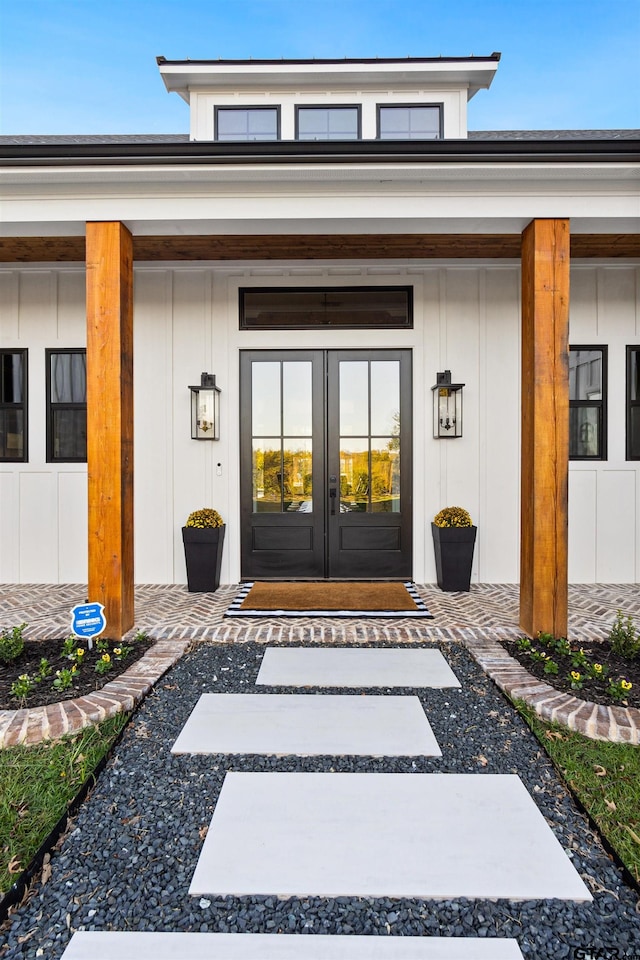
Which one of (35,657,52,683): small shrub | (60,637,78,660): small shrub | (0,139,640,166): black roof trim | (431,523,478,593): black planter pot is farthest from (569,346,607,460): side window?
(35,657,52,683): small shrub

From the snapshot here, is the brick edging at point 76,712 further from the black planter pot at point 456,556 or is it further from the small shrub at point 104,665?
the black planter pot at point 456,556

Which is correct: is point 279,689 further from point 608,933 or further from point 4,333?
point 4,333

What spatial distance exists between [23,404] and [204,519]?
7.84ft

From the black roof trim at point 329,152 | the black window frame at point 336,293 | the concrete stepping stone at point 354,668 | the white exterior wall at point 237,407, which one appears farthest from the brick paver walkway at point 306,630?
the black roof trim at point 329,152

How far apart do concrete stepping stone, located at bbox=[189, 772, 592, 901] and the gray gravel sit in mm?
43

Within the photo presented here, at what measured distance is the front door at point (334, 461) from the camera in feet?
16.9

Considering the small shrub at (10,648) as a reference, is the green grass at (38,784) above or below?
below

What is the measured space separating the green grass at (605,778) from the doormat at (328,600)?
1.75 metres

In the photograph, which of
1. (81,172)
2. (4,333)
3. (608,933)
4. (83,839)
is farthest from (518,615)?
(4,333)

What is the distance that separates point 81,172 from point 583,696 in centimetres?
444

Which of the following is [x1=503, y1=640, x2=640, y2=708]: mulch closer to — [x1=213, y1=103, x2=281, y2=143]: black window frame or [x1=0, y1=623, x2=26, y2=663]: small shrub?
[x1=0, y1=623, x2=26, y2=663]: small shrub

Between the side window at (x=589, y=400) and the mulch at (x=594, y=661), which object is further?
the side window at (x=589, y=400)

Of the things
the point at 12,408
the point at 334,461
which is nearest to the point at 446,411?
the point at 334,461

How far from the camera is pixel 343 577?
515cm
